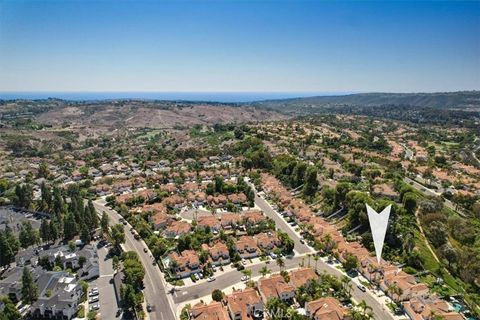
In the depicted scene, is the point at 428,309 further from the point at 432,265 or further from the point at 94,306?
the point at 94,306

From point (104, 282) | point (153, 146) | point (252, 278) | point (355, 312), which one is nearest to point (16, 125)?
point (153, 146)

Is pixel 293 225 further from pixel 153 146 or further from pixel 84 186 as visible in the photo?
pixel 153 146

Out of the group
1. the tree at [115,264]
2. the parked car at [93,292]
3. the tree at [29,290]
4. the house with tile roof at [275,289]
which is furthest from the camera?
the tree at [115,264]

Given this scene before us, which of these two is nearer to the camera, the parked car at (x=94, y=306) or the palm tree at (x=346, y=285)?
the parked car at (x=94, y=306)

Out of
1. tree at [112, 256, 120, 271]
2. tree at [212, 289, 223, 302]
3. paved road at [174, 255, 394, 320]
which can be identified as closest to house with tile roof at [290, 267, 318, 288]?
paved road at [174, 255, 394, 320]

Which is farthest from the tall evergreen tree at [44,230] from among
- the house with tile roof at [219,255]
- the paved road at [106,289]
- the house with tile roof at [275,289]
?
the house with tile roof at [275,289]

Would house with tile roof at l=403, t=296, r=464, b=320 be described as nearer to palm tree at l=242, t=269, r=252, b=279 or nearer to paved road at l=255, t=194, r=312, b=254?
paved road at l=255, t=194, r=312, b=254

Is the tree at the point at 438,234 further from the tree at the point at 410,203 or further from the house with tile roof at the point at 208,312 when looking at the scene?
the house with tile roof at the point at 208,312
